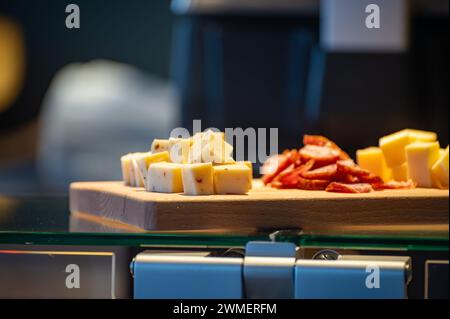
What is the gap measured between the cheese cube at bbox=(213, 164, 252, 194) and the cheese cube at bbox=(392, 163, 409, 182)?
458 millimetres

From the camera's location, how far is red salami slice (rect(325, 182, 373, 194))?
1563mm

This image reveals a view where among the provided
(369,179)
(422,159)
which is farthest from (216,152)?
(422,159)

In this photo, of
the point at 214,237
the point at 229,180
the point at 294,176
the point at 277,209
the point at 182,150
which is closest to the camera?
the point at 214,237

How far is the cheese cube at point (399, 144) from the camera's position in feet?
5.86

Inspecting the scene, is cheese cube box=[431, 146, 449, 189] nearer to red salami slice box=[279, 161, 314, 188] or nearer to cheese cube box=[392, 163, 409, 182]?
cheese cube box=[392, 163, 409, 182]

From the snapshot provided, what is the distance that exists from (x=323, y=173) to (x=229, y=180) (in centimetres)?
26

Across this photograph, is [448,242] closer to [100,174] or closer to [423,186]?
[423,186]

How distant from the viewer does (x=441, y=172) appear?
1.67 m

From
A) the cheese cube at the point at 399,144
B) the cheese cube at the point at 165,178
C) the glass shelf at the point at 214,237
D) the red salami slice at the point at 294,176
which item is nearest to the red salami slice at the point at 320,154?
the red salami slice at the point at 294,176

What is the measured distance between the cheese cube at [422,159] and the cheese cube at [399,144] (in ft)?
0.20

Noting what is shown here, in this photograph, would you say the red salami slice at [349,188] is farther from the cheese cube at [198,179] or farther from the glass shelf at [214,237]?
the glass shelf at [214,237]

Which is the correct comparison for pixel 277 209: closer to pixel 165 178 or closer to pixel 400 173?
pixel 165 178

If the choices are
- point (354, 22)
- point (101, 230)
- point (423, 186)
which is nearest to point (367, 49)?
point (354, 22)

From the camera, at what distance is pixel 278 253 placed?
114 cm
